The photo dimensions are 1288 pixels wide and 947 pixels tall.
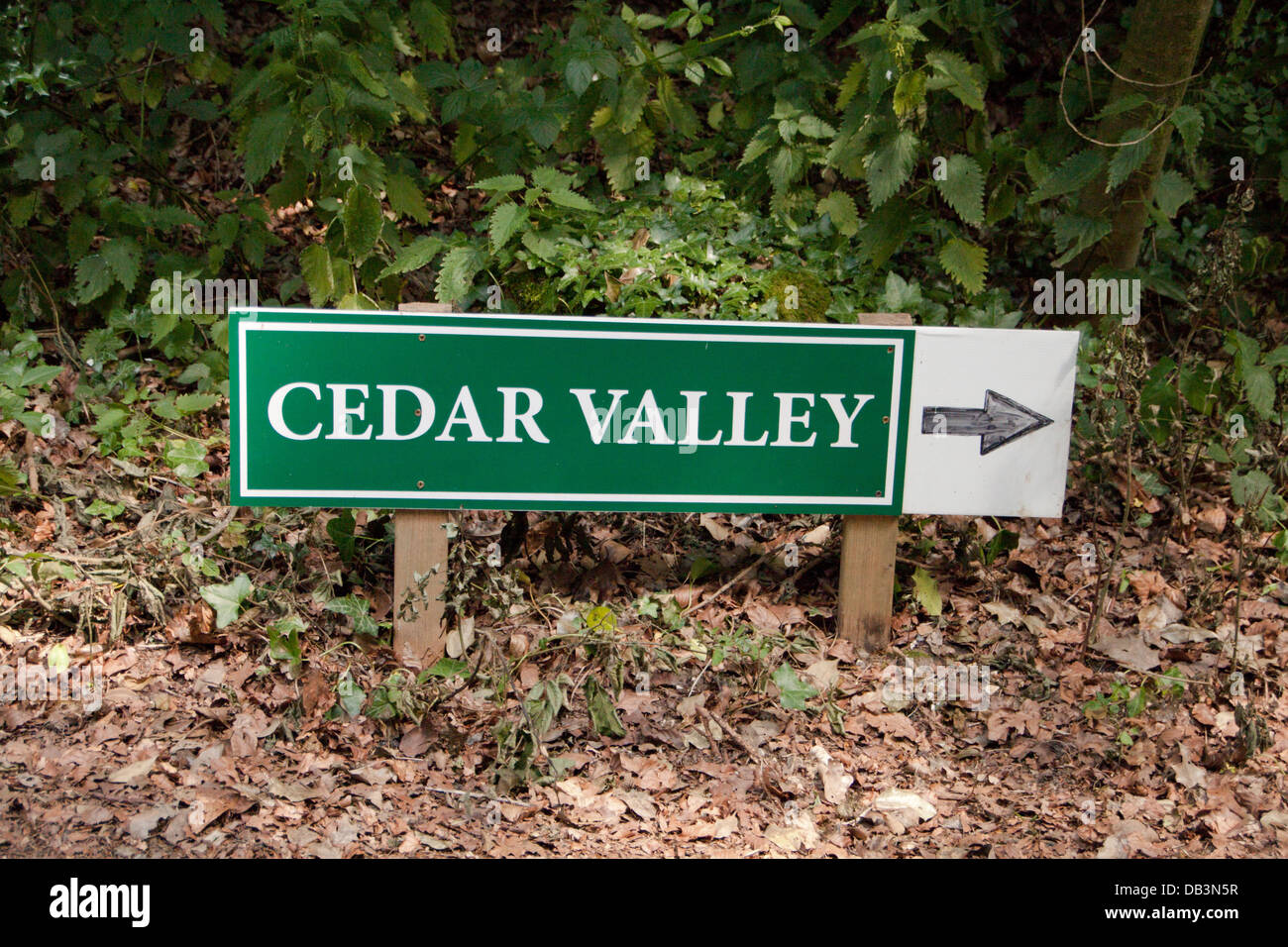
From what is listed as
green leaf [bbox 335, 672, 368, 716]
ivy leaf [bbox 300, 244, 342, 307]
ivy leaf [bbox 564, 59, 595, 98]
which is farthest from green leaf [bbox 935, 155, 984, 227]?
green leaf [bbox 335, 672, 368, 716]

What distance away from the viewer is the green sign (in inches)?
130

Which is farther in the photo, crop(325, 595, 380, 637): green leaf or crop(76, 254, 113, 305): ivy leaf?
crop(76, 254, 113, 305): ivy leaf

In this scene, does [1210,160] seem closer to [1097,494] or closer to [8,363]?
[1097,494]

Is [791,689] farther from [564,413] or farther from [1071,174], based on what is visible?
[1071,174]

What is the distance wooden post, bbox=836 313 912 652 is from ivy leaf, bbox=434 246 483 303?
→ 1.64 meters

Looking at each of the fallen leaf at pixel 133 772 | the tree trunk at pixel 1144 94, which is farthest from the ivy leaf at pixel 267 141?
the tree trunk at pixel 1144 94

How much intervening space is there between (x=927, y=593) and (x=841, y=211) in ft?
5.58

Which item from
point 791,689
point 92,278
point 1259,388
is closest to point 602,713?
point 791,689

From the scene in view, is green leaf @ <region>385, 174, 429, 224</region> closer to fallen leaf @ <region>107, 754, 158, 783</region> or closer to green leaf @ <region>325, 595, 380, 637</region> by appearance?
green leaf @ <region>325, 595, 380, 637</region>

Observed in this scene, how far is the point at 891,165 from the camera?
12.8ft

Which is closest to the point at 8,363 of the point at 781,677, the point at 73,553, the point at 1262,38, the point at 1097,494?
the point at 73,553

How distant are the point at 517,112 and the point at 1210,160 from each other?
370cm

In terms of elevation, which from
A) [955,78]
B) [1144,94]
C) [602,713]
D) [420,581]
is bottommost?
[602,713]

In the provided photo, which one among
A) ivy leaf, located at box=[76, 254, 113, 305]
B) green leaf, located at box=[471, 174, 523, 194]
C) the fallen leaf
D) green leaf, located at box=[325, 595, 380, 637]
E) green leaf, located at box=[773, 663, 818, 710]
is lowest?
the fallen leaf
